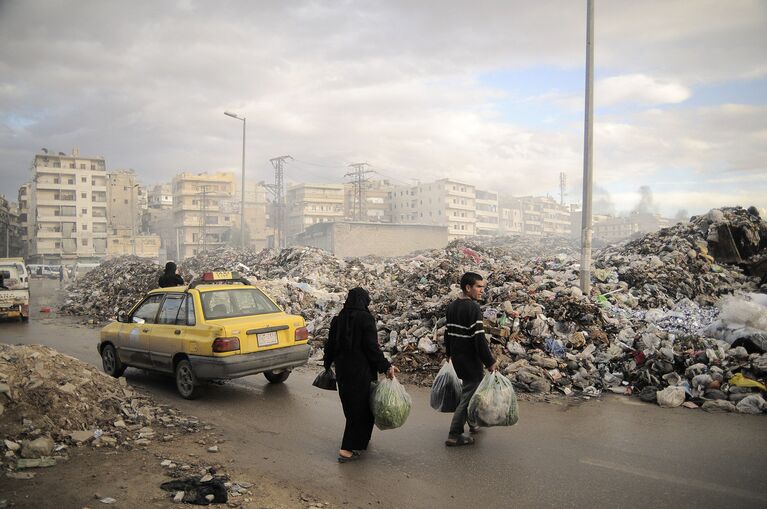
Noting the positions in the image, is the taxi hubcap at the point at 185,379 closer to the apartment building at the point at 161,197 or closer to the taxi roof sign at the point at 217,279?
the taxi roof sign at the point at 217,279

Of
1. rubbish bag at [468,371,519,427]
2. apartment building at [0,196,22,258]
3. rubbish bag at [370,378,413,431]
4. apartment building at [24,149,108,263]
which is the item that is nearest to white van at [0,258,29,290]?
rubbish bag at [370,378,413,431]

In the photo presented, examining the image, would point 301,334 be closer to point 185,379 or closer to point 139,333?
point 185,379

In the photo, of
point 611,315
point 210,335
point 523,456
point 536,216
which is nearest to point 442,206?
point 536,216

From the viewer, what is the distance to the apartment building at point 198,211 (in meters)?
96.1

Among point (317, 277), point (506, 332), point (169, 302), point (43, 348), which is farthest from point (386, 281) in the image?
point (43, 348)

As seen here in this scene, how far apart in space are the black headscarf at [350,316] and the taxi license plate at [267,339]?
2.56 metres

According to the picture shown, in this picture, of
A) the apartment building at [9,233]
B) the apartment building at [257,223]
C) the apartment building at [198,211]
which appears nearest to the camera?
the apartment building at [9,233]

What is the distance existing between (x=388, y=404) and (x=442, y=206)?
100886mm

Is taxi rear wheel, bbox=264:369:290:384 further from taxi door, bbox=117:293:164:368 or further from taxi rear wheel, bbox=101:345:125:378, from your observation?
taxi rear wheel, bbox=101:345:125:378

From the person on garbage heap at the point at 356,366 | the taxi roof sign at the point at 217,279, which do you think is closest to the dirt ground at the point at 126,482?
the person on garbage heap at the point at 356,366

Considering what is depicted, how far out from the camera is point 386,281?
20.3 meters

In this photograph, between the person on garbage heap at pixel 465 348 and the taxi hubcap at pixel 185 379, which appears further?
the taxi hubcap at pixel 185 379

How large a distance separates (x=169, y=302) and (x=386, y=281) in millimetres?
12690

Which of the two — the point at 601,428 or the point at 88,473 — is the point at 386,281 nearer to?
the point at 601,428
